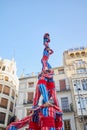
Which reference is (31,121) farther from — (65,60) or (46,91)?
(65,60)

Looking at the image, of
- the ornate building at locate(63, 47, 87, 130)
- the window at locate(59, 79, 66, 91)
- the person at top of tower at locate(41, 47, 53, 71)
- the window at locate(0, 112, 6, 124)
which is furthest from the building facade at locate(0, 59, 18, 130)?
the person at top of tower at locate(41, 47, 53, 71)

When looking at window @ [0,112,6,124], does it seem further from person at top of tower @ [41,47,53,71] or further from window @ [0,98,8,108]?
person at top of tower @ [41,47,53,71]

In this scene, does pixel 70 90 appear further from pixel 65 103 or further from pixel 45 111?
pixel 45 111

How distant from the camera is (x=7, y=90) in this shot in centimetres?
3497

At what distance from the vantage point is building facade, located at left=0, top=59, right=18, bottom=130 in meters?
31.7

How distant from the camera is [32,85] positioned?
31906mm

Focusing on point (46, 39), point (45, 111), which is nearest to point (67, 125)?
point (46, 39)

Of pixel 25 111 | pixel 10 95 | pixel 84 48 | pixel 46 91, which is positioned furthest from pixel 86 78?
pixel 46 91

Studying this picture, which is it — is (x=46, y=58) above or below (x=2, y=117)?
above

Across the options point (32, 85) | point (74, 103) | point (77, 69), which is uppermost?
point (77, 69)

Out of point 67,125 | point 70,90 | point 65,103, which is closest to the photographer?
point 67,125

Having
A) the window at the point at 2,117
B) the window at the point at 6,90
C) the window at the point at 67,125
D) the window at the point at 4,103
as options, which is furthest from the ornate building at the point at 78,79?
the window at the point at 2,117

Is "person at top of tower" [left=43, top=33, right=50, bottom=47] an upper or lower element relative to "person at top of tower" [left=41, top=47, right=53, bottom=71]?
upper

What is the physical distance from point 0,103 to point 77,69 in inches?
617
